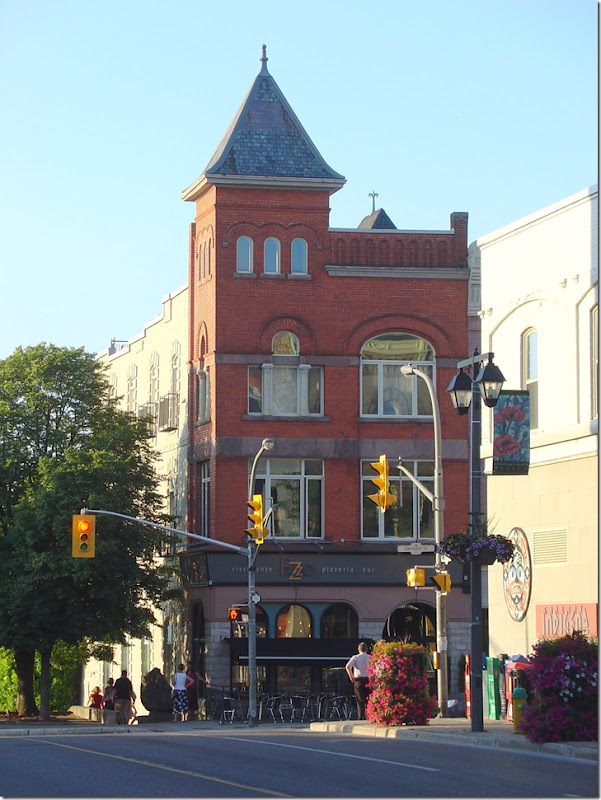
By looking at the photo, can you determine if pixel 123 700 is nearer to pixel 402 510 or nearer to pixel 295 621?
pixel 295 621

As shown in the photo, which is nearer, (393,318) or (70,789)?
(70,789)

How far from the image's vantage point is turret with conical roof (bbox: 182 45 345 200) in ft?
150

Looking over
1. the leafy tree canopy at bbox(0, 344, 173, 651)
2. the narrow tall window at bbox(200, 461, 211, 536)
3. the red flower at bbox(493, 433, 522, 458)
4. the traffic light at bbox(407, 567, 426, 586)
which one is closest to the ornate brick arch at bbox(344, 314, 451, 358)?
the narrow tall window at bbox(200, 461, 211, 536)

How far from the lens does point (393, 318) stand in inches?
1825

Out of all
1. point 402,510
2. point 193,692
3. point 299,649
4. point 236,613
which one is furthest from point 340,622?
point 236,613

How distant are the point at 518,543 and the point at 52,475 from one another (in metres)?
18.4

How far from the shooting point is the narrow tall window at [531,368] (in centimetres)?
2920

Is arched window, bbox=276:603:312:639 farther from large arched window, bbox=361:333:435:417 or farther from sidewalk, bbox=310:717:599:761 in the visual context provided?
sidewalk, bbox=310:717:599:761

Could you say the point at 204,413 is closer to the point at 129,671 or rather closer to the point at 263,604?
the point at 263,604

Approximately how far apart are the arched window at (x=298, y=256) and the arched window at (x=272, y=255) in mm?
446

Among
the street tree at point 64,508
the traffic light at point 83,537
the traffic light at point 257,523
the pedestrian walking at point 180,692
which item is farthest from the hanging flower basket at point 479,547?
the street tree at point 64,508

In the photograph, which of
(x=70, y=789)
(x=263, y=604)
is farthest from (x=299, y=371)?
(x=70, y=789)

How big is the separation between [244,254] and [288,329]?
2.70 m

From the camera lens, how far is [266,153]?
46.7m
